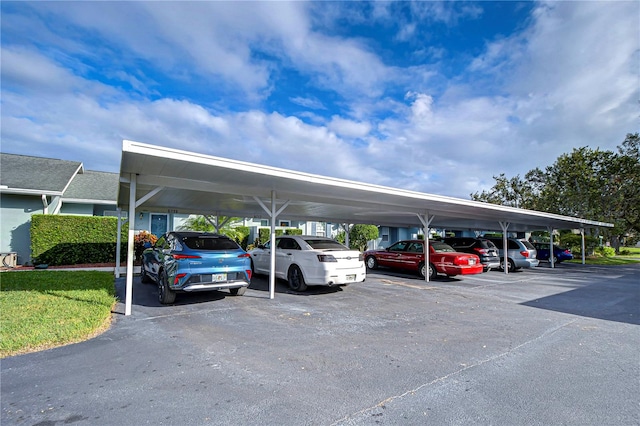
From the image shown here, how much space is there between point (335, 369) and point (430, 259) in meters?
9.69

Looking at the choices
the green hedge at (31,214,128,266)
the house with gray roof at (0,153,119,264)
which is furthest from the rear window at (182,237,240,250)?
the house with gray roof at (0,153,119,264)

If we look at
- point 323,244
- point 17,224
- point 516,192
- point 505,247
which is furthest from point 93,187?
point 516,192

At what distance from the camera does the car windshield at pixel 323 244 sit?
8625mm

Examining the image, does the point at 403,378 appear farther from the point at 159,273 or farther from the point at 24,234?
the point at 24,234

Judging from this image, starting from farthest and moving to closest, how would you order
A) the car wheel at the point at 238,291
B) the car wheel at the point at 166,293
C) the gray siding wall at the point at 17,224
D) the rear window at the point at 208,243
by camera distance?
the gray siding wall at the point at 17,224 → the car wheel at the point at 238,291 → the rear window at the point at 208,243 → the car wheel at the point at 166,293

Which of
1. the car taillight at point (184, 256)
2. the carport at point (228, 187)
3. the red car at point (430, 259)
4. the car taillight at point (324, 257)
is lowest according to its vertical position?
Answer: the red car at point (430, 259)

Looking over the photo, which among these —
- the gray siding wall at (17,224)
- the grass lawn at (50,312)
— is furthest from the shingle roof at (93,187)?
the grass lawn at (50,312)

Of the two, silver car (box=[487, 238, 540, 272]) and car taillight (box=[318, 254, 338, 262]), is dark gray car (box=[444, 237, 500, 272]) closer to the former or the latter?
silver car (box=[487, 238, 540, 272])

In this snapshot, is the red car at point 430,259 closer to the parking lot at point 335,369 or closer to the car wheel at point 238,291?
the parking lot at point 335,369

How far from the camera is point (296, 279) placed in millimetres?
8984

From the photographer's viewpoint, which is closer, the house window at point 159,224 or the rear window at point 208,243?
the rear window at point 208,243

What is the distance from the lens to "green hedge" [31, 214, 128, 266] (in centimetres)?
1347

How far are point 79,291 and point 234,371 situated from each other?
6012mm

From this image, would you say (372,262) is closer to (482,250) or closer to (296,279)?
(482,250)
